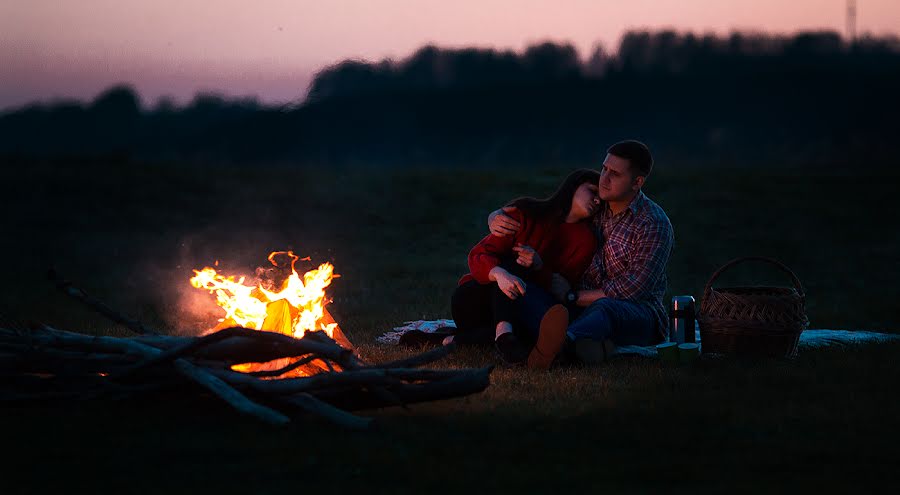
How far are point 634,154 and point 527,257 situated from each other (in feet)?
3.63

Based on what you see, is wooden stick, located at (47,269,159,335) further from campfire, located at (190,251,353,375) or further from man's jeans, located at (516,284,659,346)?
man's jeans, located at (516,284,659,346)

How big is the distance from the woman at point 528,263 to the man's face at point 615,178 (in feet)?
0.28

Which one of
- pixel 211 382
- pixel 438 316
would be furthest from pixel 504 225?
pixel 438 316

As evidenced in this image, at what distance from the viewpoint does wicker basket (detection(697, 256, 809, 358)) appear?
827 cm

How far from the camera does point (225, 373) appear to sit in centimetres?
640

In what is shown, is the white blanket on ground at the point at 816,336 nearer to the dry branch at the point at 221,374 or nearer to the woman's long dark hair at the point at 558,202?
the woman's long dark hair at the point at 558,202

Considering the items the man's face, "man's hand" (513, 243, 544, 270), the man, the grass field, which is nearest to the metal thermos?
the man

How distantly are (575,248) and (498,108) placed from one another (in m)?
22.0

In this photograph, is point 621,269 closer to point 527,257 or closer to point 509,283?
point 527,257

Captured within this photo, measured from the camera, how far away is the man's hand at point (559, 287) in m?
8.41

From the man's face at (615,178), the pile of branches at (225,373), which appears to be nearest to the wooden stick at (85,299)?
the pile of branches at (225,373)

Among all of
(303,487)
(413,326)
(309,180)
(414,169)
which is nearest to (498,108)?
(414,169)

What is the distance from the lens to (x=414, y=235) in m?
20.0

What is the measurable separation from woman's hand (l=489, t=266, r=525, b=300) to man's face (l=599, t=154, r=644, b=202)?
3.20 feet
